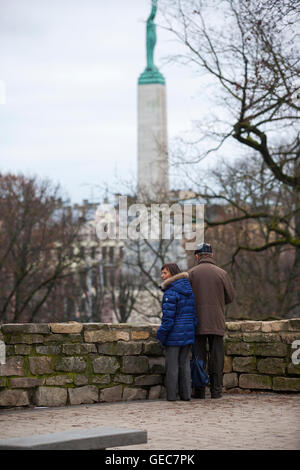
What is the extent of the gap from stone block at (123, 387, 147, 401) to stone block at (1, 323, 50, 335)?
117 centimetres

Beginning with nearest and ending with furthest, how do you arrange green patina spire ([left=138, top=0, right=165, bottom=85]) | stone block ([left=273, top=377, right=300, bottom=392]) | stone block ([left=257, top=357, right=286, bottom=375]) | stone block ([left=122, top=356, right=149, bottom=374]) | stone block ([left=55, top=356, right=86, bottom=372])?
stone block ([left=55, top=356, right=86, bottom=372])
stone block ([left=122, top=356, right=149, bottom=374])
stone block ([left=273, top=377, right=300, bottom=392])
stone block ([left=257, top=357, right=286, bottom=375])
green patina spire ([left=138, top=0, right=165, bottom=85])

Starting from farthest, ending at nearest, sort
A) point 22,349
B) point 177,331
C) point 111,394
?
point 111,394 → point 177,331 → point 22,349

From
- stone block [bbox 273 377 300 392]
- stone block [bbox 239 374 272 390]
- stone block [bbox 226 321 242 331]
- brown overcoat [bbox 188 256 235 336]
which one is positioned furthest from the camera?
stone block [bbox 226 321 242 331]

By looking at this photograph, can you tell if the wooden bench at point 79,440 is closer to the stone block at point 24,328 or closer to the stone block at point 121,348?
the stone block at point 24,328

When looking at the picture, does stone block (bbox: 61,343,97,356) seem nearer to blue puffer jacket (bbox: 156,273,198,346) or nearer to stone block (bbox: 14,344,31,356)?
stone block (bbox: 14,344,31,356)

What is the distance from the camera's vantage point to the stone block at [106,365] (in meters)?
10.2

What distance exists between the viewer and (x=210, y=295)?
10391mm

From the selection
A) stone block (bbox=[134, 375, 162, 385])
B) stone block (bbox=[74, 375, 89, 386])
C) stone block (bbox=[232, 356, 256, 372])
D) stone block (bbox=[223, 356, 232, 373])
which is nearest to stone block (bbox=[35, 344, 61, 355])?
stone block (bbox=[74, 375, 89, 386])

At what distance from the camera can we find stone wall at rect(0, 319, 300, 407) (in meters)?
9.69

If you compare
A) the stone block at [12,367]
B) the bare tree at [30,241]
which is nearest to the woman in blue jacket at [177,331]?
the stone block at [12,367]

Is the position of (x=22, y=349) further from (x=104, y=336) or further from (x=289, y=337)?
(x=289, y=337)

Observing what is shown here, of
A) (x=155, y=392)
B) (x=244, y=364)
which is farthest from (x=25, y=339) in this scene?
(x=244, y=364)

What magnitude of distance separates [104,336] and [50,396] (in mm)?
907

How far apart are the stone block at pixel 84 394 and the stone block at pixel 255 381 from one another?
6.27ft
